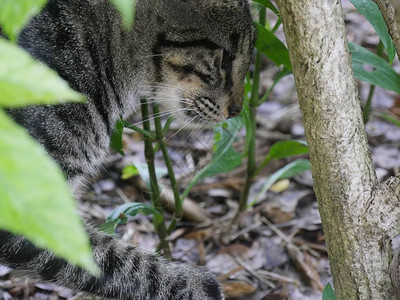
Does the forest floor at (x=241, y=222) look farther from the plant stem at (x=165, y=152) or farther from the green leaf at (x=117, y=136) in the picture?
the green leaf at (x=117, y=136)

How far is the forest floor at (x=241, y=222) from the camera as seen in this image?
230 cm

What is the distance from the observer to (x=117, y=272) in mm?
1757

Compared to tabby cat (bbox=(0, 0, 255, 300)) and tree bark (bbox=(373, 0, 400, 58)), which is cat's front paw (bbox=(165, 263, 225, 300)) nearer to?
tabby cat (bbox=(0, 0, 255, 300))

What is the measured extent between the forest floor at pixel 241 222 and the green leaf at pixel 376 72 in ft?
2.15

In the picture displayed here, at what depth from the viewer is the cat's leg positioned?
163cm

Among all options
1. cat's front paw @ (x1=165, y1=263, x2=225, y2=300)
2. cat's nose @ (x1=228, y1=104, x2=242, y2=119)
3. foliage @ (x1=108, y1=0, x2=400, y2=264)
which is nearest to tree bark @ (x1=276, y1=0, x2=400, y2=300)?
foliage @ (x1=108, y1=0, x2=400, y2=264)

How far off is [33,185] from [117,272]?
129cm

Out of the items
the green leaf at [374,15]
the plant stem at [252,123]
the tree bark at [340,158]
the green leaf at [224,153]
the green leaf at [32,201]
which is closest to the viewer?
the green leaf at [32,201]

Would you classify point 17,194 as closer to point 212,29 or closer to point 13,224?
point 13,224

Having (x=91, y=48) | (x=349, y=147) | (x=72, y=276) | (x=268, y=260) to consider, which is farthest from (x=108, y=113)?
(x=268, y=260)

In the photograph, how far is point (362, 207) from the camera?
135 centimetres

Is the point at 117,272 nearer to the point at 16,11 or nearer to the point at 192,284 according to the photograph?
the point at 192,284

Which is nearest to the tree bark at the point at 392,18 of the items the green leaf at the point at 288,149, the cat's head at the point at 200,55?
the cat's head at the point at 200,55

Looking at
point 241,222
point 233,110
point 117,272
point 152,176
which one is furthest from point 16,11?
point 241,222
